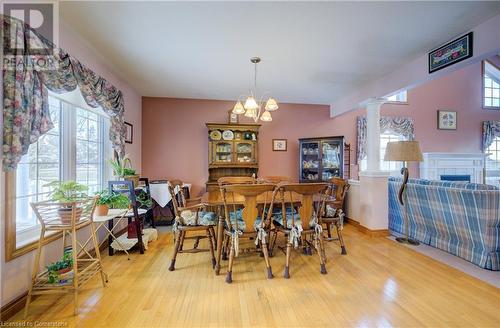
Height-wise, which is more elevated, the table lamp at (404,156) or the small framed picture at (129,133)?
the small framed picture at (129,133)

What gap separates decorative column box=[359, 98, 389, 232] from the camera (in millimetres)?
3395

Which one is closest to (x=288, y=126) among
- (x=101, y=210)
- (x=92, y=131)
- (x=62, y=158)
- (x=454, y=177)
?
(x=92, y=131)

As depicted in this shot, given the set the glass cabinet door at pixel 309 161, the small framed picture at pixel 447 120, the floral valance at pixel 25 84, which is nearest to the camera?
the floral valance at pixel 25 84

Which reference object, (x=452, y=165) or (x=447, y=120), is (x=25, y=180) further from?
(x=447, y=120)

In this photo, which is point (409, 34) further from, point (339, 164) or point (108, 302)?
point (108, 302)

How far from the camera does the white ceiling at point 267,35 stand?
6.24ft

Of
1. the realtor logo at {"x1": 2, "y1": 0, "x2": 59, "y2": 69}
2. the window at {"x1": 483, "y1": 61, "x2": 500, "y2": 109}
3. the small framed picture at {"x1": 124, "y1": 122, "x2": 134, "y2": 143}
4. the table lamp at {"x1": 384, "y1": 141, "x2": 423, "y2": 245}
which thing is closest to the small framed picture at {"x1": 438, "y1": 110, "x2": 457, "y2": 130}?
the window at {"x1": 483, "y1": 61, "x2": 500, "y2": 109}

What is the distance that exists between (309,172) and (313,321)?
3.53 m

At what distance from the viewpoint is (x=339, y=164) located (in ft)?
15.3

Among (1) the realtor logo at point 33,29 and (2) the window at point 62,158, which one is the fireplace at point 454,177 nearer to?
(2) the window at point 62,158

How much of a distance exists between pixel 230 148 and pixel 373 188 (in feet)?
8.41

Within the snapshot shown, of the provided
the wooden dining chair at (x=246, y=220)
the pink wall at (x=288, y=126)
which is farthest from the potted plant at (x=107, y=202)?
the pink wall at (x=288, y=126)

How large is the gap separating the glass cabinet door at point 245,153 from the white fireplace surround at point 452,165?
443 cm

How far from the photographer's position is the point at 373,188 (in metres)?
3.40
